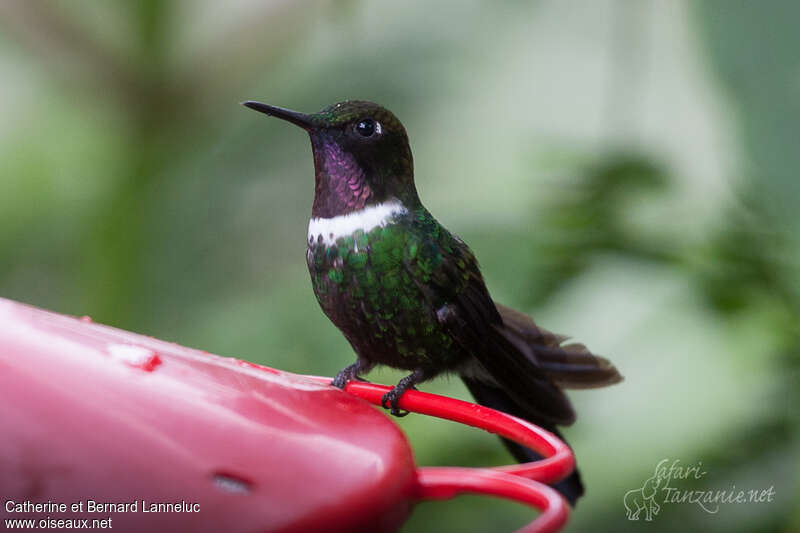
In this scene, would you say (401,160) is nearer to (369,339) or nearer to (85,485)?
(369,339)

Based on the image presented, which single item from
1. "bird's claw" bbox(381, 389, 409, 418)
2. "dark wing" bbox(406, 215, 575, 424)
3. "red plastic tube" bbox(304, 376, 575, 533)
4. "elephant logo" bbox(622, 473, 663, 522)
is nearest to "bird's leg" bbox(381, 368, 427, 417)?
"bird's claw" bbox(381, 389, 409, 418)

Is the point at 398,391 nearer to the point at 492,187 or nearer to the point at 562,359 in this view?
the point at 562,359

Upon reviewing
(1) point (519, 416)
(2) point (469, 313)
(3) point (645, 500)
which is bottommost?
(3) point (645, 500)

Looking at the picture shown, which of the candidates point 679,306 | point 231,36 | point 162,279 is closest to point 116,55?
point 231,36

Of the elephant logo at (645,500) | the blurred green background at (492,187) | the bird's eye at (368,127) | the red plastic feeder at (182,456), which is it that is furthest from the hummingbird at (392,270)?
the red plastic feeder at (182,456)

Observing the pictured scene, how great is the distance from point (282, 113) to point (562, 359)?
35.8 inches

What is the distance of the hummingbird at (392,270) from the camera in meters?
1.95

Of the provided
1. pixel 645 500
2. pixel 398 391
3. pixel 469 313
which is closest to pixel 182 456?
pixel 398 391

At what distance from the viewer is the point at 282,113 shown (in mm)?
1775

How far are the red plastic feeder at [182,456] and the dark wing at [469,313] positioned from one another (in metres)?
0.79

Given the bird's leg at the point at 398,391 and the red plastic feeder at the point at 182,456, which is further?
the bird's leg at the point at 398,391

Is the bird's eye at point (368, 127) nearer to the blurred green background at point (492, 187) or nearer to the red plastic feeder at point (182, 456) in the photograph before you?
the blurred green background at point (492, 187)

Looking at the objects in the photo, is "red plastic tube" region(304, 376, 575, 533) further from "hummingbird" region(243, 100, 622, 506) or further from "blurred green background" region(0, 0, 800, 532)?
"blurred green background" region(0, 0, 800, 532)

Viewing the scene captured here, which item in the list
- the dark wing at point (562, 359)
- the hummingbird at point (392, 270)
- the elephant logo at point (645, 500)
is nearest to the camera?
the hummingbird at point (392, 270)
